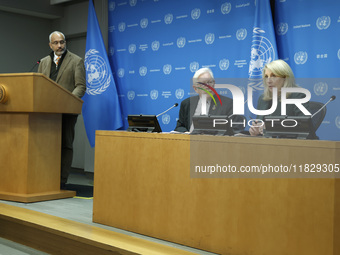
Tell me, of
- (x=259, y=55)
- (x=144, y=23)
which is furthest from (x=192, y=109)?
(x=144, y=23)

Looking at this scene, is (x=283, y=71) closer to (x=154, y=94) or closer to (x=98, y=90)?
(x=154, y=94)

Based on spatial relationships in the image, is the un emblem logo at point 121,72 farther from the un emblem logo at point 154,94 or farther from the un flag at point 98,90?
the un emblem logo at point 154,94

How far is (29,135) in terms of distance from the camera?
12.1 feet

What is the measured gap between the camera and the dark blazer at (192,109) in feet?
11.4

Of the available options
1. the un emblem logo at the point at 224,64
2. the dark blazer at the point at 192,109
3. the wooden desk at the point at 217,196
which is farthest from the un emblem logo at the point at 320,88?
the wooden desk at the point at 217,196

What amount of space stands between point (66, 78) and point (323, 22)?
2.41 metres

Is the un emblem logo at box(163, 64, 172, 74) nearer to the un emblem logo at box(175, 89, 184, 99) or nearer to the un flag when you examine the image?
the un emblem logo at box(175, 89, 184, 99)

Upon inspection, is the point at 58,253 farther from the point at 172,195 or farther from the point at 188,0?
the point at 188,0

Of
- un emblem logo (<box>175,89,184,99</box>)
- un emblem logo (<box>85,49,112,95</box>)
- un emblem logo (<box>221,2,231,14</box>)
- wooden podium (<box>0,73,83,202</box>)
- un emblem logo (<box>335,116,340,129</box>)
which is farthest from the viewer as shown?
un emblem logo (<box>85,49,112,95</box>)

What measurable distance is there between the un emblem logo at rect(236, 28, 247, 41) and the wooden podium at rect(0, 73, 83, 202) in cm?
179

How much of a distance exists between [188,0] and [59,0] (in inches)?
Answer: 87.4

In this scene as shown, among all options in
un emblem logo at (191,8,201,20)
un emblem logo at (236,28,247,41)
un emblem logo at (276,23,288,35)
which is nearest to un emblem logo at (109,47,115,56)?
un emblem logo at (191,8,201,20)

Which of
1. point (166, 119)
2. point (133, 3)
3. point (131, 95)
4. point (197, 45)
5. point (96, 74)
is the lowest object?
point (166, 119)

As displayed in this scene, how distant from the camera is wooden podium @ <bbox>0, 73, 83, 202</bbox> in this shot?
3.63 m
